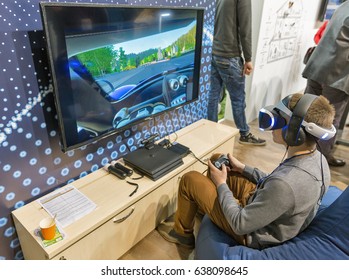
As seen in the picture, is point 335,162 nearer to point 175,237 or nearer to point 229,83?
point 229,83

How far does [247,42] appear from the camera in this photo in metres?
2.57

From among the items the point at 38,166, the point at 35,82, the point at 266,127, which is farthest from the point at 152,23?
the point at 38,166

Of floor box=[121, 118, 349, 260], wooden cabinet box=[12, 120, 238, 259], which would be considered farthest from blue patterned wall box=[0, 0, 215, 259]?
floor box=[121, 118, 349, 260]

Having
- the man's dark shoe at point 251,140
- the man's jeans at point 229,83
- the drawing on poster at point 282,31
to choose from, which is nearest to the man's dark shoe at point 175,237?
the man's jeans at point 229,83

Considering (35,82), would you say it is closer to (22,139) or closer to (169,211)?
(22,139)

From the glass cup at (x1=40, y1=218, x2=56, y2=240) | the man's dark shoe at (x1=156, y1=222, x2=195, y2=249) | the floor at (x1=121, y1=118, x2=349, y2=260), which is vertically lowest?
the floor at (x1=121, y1=118, x2=349, y2=260)

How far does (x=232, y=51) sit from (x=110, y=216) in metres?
1.88

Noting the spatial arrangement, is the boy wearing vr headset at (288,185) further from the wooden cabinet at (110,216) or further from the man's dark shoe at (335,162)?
the man's dark shoe at (335,162)

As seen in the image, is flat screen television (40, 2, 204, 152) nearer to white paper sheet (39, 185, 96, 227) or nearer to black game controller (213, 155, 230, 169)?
white paper sheet (39, 185, 96, 227)

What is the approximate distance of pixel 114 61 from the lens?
60.1 inches

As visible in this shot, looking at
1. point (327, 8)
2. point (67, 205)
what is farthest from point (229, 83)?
point (327, 8)

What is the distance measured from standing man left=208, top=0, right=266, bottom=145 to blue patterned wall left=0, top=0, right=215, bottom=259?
964mm

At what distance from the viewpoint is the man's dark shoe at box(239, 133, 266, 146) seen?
317cm

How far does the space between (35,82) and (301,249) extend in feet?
4.75
